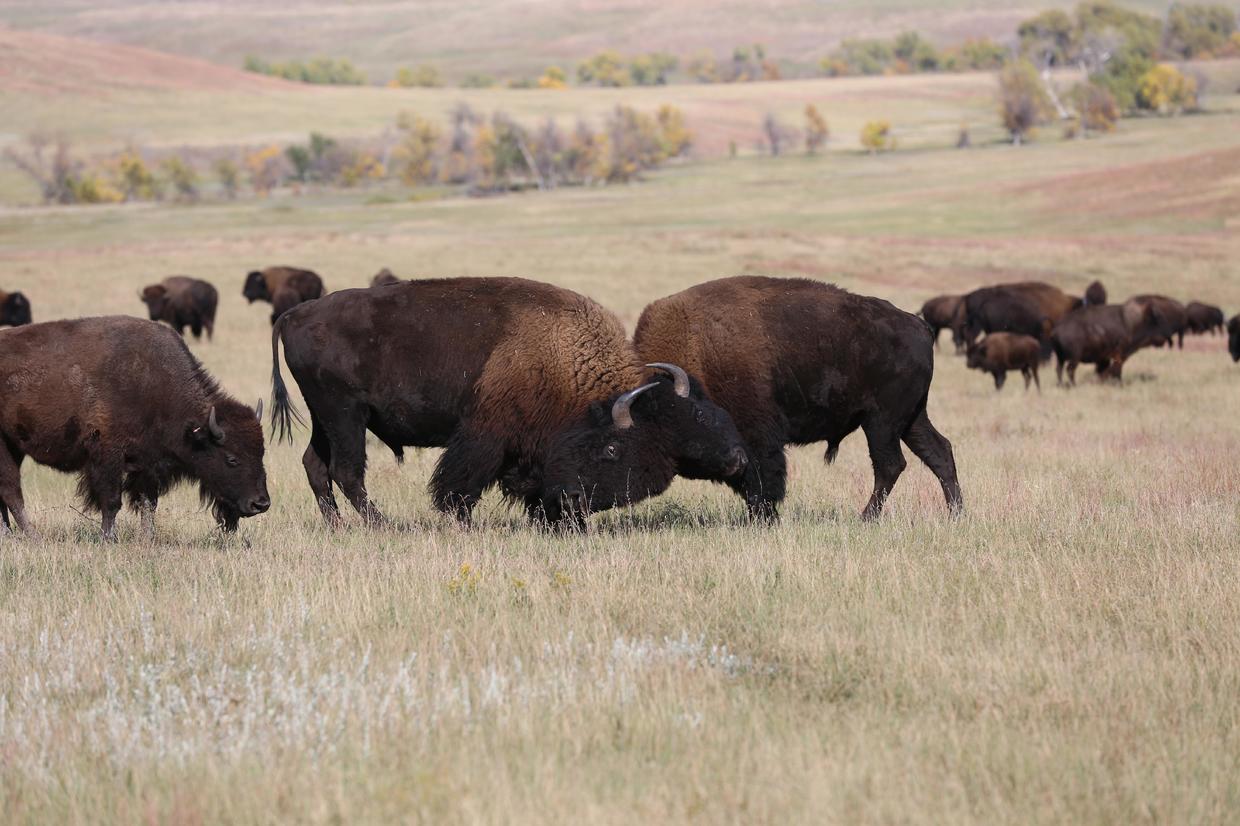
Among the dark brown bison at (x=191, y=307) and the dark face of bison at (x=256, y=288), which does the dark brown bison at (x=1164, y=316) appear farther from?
the dark face of bison at (x=256, y=288)

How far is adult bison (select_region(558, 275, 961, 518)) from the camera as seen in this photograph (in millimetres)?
9219

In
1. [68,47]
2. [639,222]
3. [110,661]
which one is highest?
[68,47]

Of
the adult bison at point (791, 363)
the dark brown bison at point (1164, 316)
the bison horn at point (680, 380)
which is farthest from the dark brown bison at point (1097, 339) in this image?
the bison horn at point (680, 380)

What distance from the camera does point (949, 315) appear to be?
26.1 metres

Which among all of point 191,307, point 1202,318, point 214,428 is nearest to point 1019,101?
point 1202,318

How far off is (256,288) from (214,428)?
22.1 m

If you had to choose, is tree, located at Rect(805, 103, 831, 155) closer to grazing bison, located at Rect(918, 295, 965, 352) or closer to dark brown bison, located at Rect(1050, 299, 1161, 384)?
grazing bison, located at Rect(918, 295, 965, 352)

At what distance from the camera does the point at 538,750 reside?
177 inches

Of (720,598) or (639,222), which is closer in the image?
(720,598)

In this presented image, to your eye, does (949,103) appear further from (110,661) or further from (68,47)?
(110,661)

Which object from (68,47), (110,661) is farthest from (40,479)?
(68,47)

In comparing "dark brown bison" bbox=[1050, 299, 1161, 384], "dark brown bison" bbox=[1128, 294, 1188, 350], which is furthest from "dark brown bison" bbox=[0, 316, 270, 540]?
"dark brown bison" bbox=[1128, 294, 1188, 350]

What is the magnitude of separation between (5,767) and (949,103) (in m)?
162

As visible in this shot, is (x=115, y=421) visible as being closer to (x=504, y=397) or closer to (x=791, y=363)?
(x=504, y=397)
